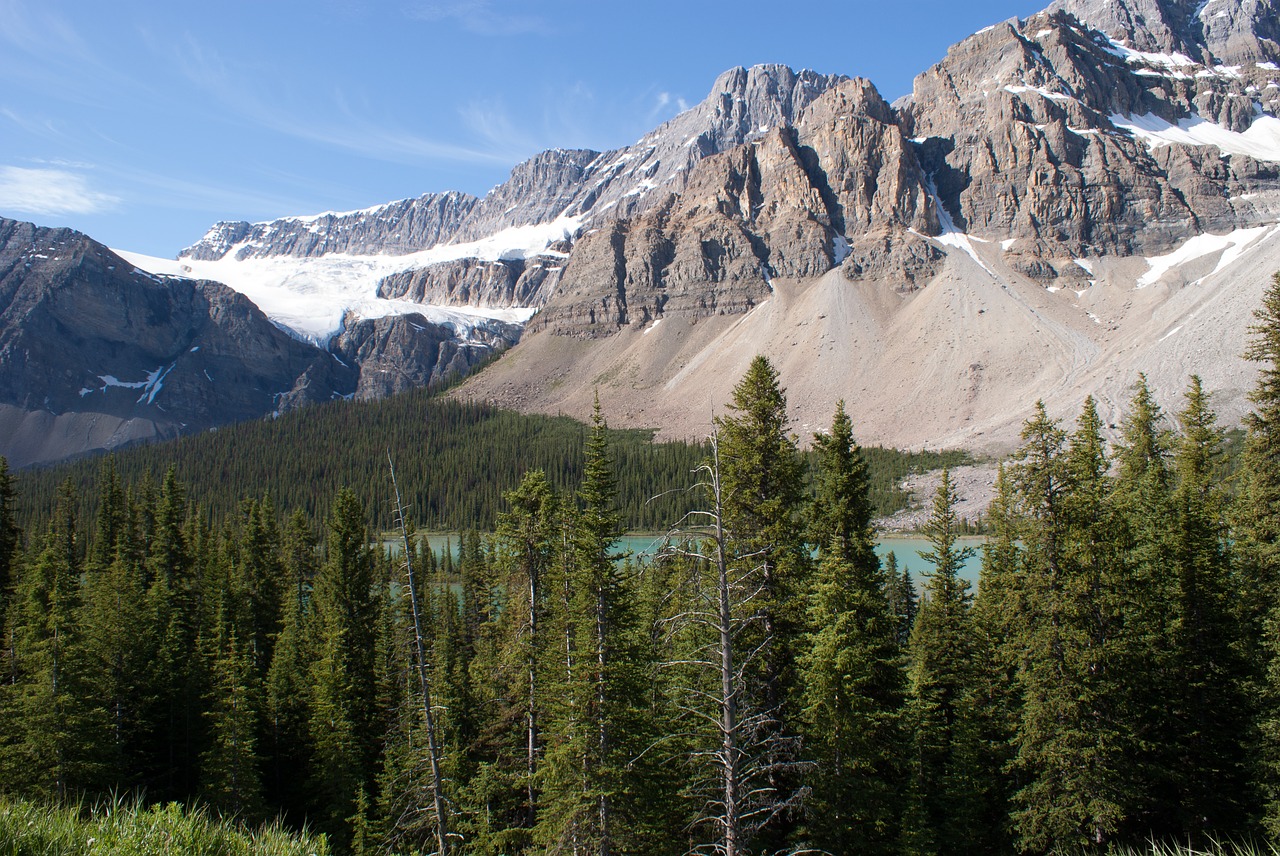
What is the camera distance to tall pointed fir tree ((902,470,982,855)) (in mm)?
18328

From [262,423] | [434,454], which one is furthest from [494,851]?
[262,423]

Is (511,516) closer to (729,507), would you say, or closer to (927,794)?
(729,507)

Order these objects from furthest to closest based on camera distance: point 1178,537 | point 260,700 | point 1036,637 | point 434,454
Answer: point 434,454 → point 260,700 → point 1178,537 → point 1036,637

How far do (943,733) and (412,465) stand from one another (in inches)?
4921

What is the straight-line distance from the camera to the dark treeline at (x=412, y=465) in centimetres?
11456

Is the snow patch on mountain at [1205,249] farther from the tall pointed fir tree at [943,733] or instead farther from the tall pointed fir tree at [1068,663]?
the tall pointed fir tree at [1068,663]

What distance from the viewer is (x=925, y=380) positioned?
144625mm

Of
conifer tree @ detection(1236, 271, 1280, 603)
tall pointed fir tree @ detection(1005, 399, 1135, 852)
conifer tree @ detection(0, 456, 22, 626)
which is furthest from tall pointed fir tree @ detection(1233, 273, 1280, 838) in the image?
conifer tree @ detection(0, 456, 22, 626)

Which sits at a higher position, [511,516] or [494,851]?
[511,516]

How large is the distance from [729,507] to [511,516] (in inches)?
369

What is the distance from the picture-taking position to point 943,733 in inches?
846

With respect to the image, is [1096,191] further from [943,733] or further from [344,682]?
[344,682]

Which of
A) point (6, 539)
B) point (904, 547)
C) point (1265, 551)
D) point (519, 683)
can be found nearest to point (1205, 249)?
point (904, 547)

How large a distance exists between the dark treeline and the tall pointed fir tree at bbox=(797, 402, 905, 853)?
82005 mm
